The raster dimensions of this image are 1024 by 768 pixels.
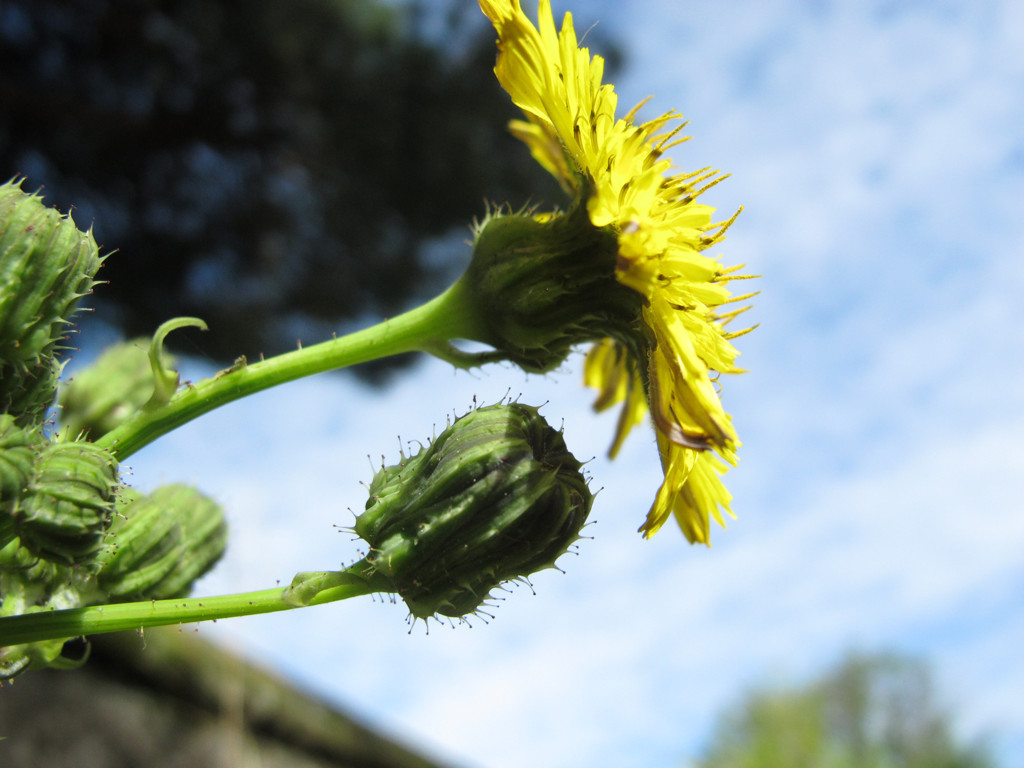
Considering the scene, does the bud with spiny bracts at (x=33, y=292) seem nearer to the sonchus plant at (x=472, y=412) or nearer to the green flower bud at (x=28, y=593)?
the sonchus plant at (x=472, y=412)

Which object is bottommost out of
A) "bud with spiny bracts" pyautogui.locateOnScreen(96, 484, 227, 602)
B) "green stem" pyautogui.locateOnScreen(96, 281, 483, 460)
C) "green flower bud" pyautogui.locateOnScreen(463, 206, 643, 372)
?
"bud with spiny bracts" pyautogui.locateOnScreen(96, 484, 227, 602)

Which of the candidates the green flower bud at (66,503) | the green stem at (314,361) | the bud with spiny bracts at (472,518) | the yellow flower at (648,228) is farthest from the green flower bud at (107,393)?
the yellow flower at (648,228)

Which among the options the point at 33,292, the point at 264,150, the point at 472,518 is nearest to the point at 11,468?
the point at 33,292

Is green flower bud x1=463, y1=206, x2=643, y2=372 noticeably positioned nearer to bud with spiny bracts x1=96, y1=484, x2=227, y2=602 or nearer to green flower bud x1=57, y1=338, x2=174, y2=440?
bud with spiny bracts x1=96, y1=484, x2=227, y2=602

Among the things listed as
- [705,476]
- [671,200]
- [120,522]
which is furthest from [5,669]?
[671,200]

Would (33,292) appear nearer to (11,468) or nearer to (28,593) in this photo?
(11,468)

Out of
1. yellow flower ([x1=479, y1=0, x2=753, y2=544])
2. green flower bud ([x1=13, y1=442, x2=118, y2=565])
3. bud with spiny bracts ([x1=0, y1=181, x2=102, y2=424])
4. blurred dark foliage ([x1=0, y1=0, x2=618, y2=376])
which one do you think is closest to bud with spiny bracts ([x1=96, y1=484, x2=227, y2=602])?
green flower bud ([x1=13, y1=442, x2=118, y2=565])

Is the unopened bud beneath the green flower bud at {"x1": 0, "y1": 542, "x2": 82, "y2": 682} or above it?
above

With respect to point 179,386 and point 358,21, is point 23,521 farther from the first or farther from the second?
Answer: point 358,21
